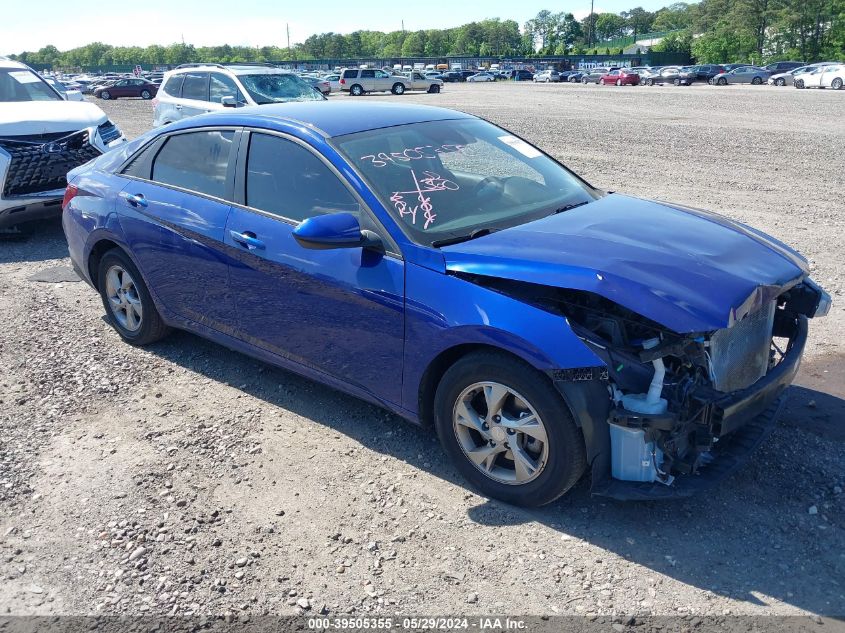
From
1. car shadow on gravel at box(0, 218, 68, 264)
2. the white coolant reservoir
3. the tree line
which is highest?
the tree line

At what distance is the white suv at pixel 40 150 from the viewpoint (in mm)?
8422

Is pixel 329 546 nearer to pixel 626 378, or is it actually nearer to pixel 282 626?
pixel 282 626

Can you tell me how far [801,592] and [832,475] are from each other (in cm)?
96

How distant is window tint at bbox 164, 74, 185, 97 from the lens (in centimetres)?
1445

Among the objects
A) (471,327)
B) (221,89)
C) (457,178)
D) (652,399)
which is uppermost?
(221,89)

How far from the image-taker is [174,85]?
1457 centimetres

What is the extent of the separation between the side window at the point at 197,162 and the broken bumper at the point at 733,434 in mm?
2912

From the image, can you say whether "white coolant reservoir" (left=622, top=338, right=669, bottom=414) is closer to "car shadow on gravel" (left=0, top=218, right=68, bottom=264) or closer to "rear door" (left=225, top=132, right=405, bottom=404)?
"rear door" (left=225, top=132, right=405, bottom=404)

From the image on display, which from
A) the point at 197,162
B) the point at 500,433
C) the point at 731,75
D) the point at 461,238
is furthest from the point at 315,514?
the point at 731,75

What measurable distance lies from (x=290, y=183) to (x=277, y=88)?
35.1 feet

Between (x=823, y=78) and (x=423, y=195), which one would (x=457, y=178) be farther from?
(x=823, y=78)

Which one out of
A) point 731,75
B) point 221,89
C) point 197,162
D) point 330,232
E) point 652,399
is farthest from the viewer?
point 731,75

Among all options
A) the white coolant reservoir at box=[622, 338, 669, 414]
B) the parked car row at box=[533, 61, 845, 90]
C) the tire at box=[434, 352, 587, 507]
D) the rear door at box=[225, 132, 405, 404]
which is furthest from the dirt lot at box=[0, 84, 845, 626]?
the parked car row at box=[533, 61, 845, 90]

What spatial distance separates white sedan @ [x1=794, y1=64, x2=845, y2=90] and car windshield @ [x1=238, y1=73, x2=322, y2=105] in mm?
36061
